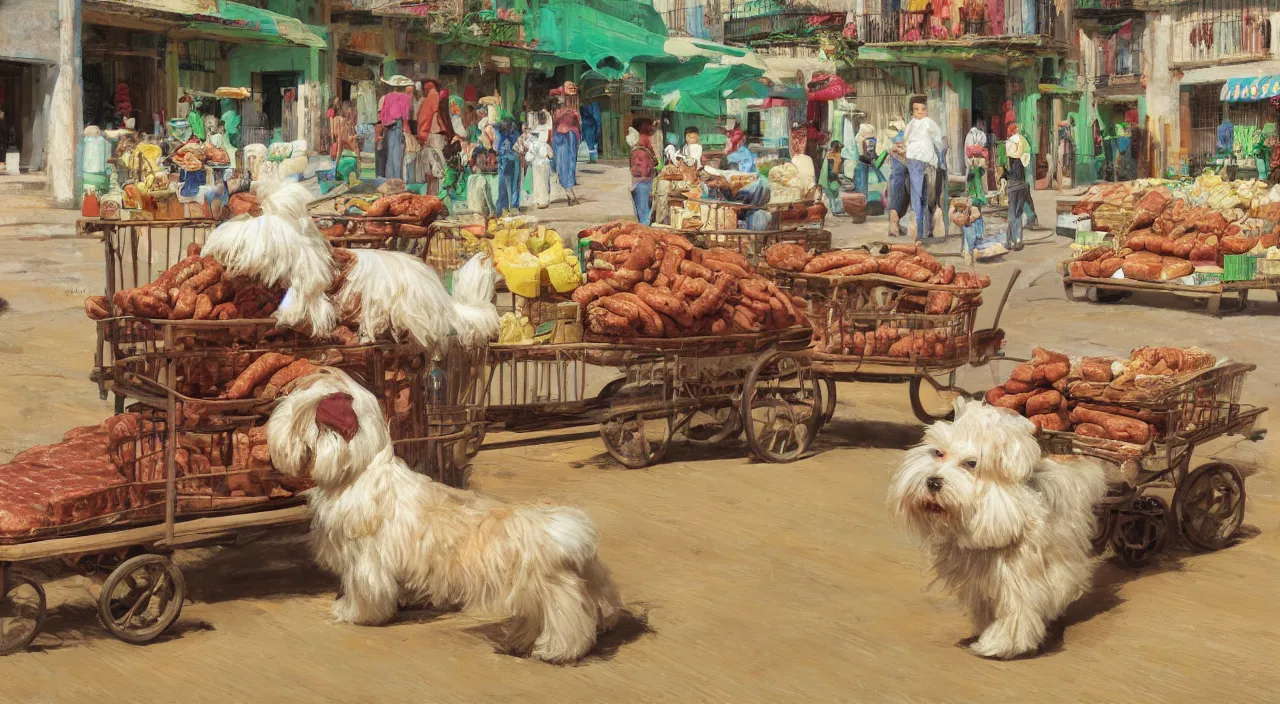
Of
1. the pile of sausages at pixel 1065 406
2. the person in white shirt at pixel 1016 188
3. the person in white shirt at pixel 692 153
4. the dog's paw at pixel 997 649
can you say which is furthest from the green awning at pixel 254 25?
the dog's paw at pixel 997 649

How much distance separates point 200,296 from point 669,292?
12.4 feet

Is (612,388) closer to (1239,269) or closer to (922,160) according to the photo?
(1239,269)

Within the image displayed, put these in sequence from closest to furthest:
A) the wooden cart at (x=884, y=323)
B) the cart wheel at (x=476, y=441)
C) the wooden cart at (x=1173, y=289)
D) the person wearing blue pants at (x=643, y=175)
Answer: the cart wheel at (x=476, y=441) < the wooden cart at (x=884, y=323) < the wooden cart at (x=1173, y=289) < the person wearing blue pants at (x=643, y=175)

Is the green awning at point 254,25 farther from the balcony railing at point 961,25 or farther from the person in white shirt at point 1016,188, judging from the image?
the balcony railing at point 961,25

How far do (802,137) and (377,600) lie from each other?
19.7 metres

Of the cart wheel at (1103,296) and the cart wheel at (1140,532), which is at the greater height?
the cart wheel at (1103,296)

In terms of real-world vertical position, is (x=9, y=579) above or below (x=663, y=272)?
below

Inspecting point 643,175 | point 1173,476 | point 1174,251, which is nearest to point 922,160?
point 643,175

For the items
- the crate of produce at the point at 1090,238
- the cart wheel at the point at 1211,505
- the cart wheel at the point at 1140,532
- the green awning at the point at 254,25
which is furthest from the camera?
the green awning at the point at 254,25

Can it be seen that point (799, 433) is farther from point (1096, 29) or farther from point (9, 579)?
point (1096, 29)

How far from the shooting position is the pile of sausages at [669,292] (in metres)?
10.1

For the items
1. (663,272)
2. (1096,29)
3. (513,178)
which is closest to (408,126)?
(513,178)

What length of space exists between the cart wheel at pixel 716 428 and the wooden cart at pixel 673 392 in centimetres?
1

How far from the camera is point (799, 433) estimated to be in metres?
11.0
